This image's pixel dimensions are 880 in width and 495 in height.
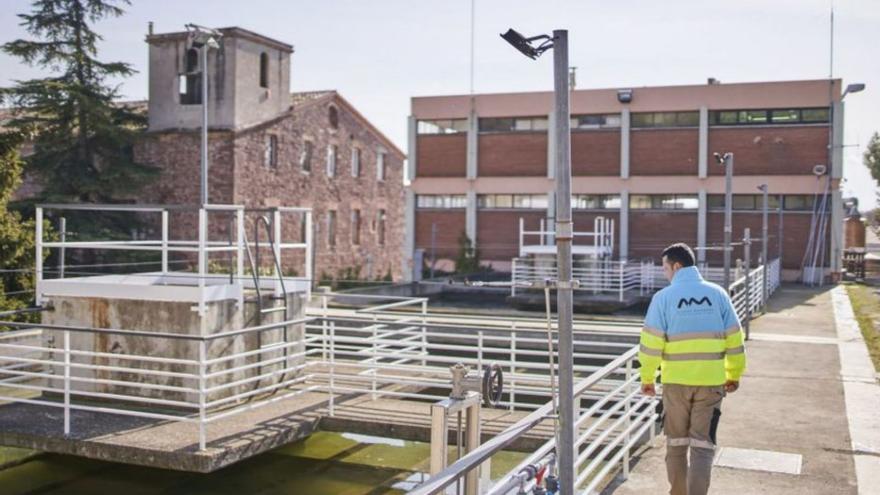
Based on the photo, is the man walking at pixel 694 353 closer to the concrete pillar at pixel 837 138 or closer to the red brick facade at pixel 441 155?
the concrete pillar at pixel 837 138

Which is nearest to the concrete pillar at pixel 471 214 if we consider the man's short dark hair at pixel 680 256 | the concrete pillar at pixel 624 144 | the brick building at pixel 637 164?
the brick building at pixel 637 164

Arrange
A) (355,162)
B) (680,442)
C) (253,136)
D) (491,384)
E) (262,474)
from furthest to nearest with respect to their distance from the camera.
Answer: (355,162)
(253,136)
(262,474)
(680,442)
(491,384)

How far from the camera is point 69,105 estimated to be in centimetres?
3148

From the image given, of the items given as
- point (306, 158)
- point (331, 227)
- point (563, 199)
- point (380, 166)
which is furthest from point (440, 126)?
point (563, 199)

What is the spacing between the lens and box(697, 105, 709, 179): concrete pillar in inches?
1506

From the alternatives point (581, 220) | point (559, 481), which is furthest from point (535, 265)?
point (559, 481)

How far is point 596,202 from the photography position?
40.4m

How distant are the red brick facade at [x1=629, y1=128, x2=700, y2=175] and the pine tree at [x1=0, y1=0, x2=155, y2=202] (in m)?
19.7

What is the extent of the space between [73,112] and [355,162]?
14868 millimetres

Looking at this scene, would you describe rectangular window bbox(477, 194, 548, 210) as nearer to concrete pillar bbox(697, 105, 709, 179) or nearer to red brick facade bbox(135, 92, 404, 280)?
red brick facade bbox(135, 92, 404, 280)

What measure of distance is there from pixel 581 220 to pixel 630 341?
80.4 feet

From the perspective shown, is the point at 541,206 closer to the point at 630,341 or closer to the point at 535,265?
the point at 535,265

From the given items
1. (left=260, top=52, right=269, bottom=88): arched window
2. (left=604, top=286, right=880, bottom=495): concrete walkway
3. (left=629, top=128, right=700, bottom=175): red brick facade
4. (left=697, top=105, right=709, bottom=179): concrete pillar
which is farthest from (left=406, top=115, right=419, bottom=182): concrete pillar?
(left=604, top=286, right=880, bottom=495): concrete walkway

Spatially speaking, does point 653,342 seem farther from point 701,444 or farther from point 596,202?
point 596,202
